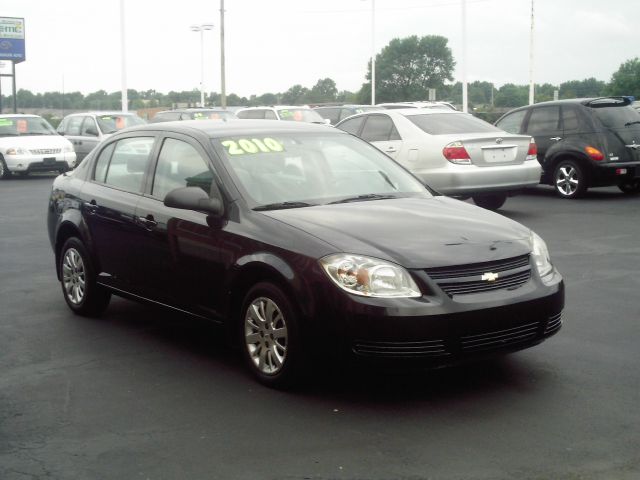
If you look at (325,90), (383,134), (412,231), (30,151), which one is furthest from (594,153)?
(325,90)

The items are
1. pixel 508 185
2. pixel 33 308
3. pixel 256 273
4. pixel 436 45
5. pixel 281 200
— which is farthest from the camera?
pixel 436 45

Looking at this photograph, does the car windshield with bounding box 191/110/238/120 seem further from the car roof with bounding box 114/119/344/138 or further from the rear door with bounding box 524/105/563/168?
the car roof with bounding box 114/119/344/138

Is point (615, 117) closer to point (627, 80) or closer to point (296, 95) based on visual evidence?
point (627, 80)

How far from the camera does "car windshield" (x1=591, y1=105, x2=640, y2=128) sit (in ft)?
52.0

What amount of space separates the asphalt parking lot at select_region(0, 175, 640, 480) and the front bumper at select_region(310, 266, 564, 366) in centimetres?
28

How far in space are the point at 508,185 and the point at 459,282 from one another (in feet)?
28.4

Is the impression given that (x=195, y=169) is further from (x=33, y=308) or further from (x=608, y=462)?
(x=608, y=462)

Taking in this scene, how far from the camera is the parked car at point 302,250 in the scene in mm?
5023

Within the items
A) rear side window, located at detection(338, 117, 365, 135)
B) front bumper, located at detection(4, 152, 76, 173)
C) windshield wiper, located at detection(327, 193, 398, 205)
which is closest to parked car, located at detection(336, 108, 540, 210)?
rear side window, located at detection(338, 117, 365, 135)

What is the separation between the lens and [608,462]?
14.0 feet

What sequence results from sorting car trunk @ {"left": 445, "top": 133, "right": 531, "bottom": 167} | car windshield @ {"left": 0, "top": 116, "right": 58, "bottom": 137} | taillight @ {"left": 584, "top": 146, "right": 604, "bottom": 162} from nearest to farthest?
car trunk @ {"left": 445, "top": 133, "right": 531, "bottom": 167} → taillight @ {"left": 584, "top": 146, "right": 604, "bottom": 162} → car windshield @ {"left": 0, "top": 116, "right": 58, "bottom": 137}

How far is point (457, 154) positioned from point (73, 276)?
6.91 metres

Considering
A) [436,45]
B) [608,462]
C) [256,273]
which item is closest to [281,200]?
[256,273]

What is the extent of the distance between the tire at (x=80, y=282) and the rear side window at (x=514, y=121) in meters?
11.2
